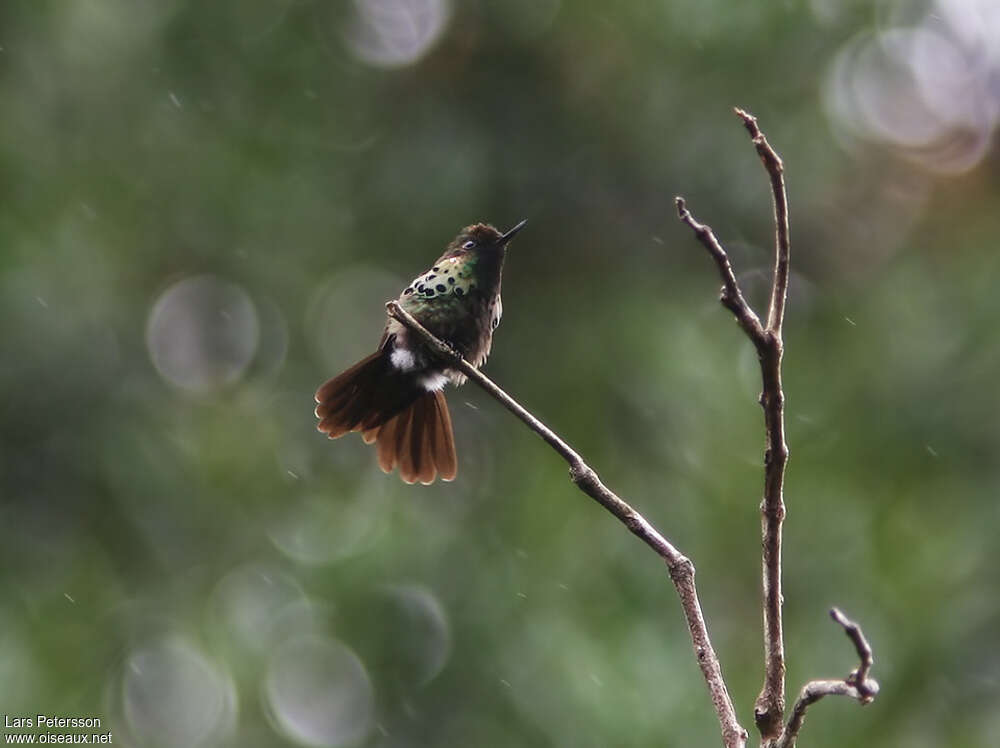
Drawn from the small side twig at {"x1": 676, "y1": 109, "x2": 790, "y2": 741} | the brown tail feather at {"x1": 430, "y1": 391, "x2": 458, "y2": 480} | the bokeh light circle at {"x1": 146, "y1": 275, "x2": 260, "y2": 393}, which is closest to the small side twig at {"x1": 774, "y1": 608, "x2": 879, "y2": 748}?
the small side twig at {"x1": 676, "y1": 109, "x2": 790, "y2": 741}

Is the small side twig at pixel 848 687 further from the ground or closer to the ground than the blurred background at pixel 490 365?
closer to the ground

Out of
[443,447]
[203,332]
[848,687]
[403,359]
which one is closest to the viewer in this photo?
[848,687]

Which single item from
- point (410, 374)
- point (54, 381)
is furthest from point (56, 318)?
point (410, 374)

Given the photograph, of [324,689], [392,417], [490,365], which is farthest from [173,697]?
[392,417]

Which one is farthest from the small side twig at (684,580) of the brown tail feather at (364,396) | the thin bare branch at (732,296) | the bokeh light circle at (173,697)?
the bokeh light circle at (173,697)

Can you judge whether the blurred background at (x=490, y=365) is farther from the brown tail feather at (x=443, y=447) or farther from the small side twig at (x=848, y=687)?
the small side twig at (x=848, y=687)

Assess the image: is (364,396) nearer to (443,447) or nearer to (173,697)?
(443,447)
